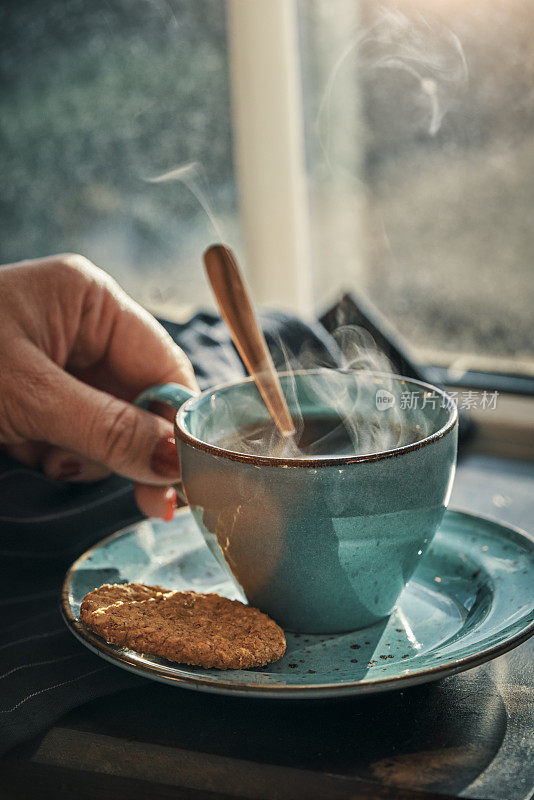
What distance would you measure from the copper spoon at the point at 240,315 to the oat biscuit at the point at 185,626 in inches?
5.7

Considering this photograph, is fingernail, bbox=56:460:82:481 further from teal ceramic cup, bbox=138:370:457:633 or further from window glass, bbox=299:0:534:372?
window glass, bbox=299:0:534:372

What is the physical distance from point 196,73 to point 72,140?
0.74ft

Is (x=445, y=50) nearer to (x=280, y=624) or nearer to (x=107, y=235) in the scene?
(x=107, y=235)

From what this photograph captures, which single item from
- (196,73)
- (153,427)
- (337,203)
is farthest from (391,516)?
(196,73)

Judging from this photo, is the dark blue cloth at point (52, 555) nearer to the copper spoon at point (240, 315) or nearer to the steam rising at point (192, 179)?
the copper spoon at point (240, 315)

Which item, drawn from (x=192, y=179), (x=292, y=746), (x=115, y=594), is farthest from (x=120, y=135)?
(x=292, y=746)

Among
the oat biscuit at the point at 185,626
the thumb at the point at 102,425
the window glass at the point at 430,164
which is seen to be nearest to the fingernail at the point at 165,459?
the thumb at the point at 102,425

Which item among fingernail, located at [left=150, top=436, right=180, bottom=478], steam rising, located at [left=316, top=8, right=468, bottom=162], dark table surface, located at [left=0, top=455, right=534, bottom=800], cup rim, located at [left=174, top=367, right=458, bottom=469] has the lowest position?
dark table surface, located at [left=0, top=455, right=534, bottom=800]

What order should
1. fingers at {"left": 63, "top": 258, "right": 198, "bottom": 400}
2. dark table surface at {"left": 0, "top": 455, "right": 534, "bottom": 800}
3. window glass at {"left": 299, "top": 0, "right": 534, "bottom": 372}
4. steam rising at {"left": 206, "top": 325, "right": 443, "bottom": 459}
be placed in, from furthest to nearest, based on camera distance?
1. window glass at {"left": 299, "top": 0, "right": 534, "bottom": 372}
2. fingers at {"left": 63, "top": 258, "right": 198, "bottom": 400}
3. steam rising at {"left": 206, "top": 325, "right": 443, "bottom": 459}
4. dark table surface at {"left": 0, "top": 455, "right": 534, "bottom": 800}

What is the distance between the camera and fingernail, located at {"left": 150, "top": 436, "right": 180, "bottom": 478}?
562mm

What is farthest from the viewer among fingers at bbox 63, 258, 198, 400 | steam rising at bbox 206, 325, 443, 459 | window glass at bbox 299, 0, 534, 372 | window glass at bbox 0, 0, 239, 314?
window glass at bbox 0, 0, 239, 314

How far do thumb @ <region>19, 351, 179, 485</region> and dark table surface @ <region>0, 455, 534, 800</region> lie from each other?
164 millimetres

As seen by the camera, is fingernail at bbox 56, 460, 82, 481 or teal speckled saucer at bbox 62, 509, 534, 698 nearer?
teal speckled saucer at bbox 62, 509, 534, 698

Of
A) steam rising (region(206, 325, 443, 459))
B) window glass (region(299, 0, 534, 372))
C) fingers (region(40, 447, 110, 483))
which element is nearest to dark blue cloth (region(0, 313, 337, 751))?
fingers (region(40, 447, 110, 483))
